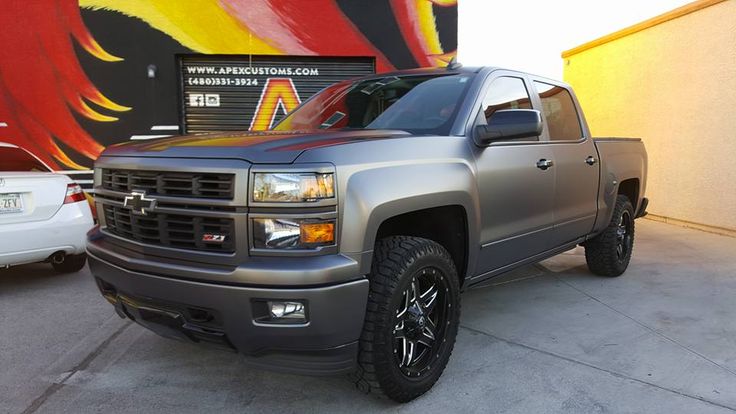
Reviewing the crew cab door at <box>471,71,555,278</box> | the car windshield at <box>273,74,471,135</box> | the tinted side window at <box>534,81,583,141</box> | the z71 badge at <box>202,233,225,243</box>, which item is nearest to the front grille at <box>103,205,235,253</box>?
the z71 badge at <box>202,233,225,243</box>

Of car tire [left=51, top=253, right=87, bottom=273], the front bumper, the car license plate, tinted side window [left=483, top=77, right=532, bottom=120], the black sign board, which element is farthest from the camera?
the black sign board

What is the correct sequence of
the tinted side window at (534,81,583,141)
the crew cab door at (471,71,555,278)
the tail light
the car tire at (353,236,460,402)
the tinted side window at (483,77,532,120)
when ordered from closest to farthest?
the car tire at (353,236,460,402), the crew cab door at (471,71,555,278), the tinted side window at (483,77,532,120), the tinted side window at (534,81,583,141), the tail light

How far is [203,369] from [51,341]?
129cm

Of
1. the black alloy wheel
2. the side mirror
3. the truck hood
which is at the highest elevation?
the side mirror

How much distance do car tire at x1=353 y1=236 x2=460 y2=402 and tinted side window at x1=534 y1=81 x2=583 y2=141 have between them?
1901 mm

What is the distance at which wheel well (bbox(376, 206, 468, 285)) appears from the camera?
3033 millimetres

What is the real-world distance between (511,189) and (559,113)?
1.42 m

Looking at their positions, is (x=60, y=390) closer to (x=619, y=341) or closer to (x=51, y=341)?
(x=51, y=341)

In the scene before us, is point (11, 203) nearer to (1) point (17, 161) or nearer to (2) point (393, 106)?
(1) point (17, 161)

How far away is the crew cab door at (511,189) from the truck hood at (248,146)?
0.71 meters

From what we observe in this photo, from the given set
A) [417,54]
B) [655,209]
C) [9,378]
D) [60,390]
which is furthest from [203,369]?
[655,209]

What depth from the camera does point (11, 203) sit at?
4520 mm

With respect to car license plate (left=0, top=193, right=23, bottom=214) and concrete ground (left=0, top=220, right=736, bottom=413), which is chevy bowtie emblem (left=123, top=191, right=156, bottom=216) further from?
car license plate (left=0, top=193, right=23, bottom=214)

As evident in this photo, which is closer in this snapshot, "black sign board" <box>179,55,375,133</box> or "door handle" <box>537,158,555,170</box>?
"door handle" <box>537,158,555,170</box>
